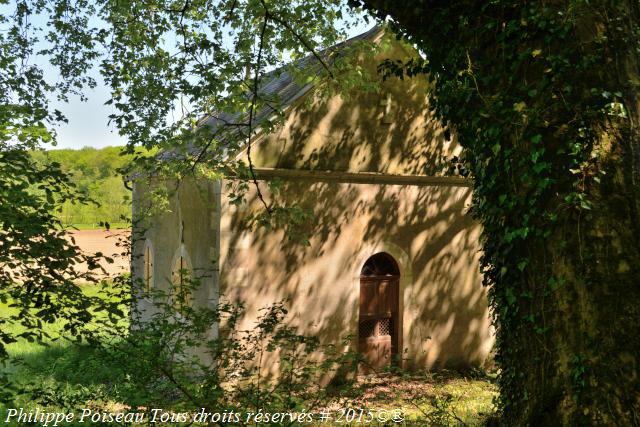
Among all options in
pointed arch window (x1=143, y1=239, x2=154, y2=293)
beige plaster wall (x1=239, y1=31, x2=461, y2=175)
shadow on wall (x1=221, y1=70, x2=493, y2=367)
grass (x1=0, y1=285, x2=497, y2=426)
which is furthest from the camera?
pointed arch window (x1=143, y1=239, x2=154, y2=293)

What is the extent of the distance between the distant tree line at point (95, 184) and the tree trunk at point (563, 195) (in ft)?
11.5

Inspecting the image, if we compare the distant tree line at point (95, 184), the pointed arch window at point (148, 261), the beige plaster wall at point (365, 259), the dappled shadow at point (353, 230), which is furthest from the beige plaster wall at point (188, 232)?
the distant tree line at point (95, 184)

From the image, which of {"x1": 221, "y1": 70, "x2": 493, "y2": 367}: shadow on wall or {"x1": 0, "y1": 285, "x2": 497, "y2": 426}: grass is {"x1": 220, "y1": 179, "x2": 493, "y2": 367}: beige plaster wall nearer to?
{"x1": 221, "y1": 70, "x2": 493, "y2": 367}: shadow on wall

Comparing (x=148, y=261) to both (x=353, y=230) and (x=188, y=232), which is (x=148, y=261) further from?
(x=353, y=230)

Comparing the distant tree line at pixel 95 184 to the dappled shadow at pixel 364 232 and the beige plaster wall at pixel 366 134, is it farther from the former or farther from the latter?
the beige plaster wall at pixel 366 134

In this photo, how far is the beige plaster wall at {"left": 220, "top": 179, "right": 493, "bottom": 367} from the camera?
1069cm

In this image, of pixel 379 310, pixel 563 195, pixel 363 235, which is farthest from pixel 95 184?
pixel 379 310

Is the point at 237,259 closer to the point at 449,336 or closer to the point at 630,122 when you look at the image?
the point at 449,336

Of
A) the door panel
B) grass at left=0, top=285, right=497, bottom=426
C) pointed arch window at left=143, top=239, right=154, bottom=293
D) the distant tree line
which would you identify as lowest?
grass at left=0, top=285, right=497, bottom=426

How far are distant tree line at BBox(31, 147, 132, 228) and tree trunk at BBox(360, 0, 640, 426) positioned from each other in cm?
351

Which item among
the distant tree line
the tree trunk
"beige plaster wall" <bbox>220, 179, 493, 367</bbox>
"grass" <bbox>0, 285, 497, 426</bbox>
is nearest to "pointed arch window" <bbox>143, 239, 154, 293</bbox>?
the distant tree line

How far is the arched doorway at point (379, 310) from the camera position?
39.7 ft

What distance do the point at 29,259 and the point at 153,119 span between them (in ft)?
10.6

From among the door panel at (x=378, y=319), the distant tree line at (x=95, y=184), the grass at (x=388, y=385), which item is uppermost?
the distant tree line at (x=95, y=184)
